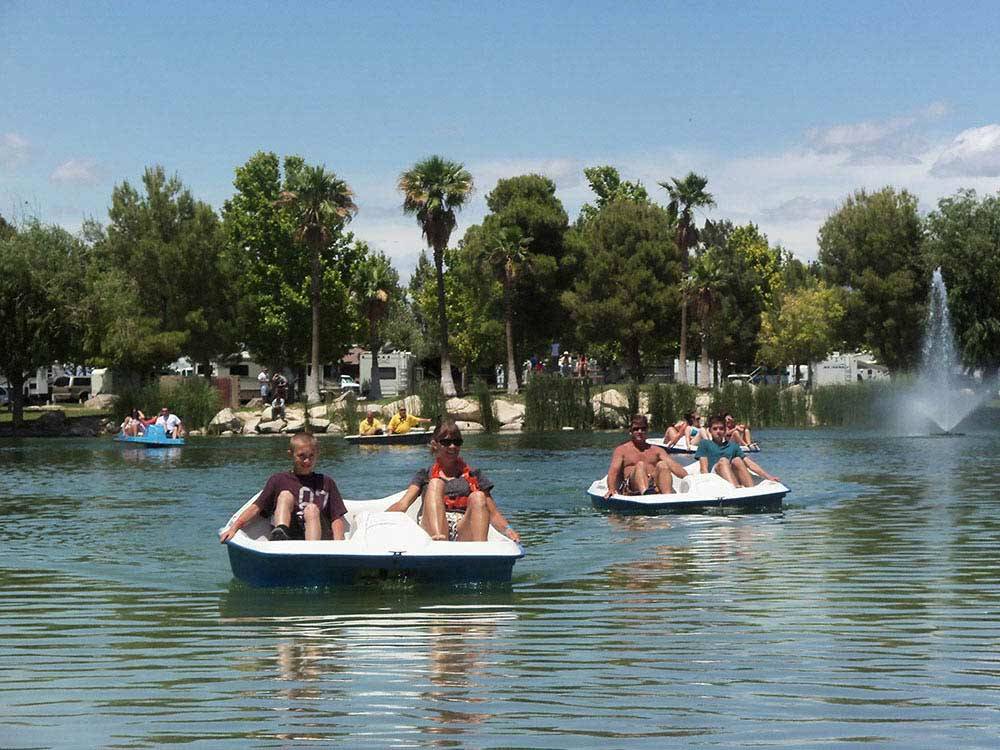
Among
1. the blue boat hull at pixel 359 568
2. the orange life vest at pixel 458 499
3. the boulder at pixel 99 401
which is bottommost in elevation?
the blue boat hull at pixel 359 568

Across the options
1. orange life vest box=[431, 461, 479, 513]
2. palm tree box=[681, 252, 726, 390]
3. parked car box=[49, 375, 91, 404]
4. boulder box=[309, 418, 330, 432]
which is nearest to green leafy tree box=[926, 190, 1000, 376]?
palm tree box=[681, 252, 726, 390]

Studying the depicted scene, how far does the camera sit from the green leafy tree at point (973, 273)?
81.9 m

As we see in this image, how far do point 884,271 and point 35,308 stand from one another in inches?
1784

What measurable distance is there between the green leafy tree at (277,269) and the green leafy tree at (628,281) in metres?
12.9

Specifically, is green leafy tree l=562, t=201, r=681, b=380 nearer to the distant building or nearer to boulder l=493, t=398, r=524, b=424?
boulder l=493, t=398, r=524, b=424

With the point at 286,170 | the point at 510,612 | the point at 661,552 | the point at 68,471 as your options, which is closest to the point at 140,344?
the point at 286,170

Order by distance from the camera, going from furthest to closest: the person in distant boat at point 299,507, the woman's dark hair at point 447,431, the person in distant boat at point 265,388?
the person in distant boat at point 265,388
the woman's dark hair at point 447,431
the person in distant boat at point 299,507

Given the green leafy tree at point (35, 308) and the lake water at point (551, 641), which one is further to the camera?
the green leafy tree at point (35, 308)

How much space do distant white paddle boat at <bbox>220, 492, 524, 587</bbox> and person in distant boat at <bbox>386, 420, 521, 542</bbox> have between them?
360 millimetres

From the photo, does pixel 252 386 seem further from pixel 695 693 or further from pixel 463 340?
pixel 695 693

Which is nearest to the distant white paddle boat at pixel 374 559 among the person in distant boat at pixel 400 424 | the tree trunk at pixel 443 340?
the person in distant boat at pixel 400 424

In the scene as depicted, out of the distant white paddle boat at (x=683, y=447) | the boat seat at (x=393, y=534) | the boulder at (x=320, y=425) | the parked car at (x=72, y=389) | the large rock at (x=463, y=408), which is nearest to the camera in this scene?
the boat seat at (x=393, y=534)

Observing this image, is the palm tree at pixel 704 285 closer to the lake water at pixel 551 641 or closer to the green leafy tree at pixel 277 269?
the green leafy tree at pixel 277 269

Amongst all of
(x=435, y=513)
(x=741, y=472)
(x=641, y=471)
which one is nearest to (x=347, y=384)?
(x=741, y=472)
